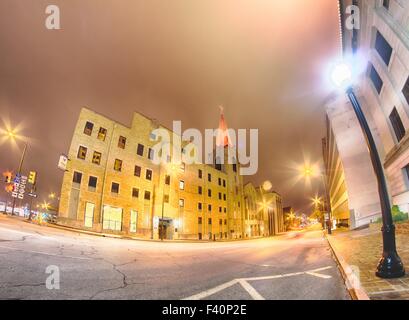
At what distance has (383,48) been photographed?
16656mm

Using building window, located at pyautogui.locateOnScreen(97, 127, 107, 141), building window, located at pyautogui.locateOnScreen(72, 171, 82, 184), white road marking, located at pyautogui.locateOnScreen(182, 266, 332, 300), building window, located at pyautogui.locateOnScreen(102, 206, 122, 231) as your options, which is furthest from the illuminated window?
white road marking, located at pyautogui.locateOnScreen(182, 266, 332, 300)

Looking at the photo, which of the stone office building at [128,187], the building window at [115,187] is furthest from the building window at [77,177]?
the building window at [115,187]

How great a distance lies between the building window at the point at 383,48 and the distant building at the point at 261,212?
150 feet

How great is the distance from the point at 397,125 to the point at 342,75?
688 inches

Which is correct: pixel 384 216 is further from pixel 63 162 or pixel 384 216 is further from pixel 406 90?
pixel 63 162

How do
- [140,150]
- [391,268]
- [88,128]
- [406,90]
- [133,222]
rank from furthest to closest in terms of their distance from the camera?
[140,150]
[133,222]
[88,128]
[406,90]
[391,268]

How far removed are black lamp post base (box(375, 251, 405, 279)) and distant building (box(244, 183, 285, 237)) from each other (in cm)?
5350

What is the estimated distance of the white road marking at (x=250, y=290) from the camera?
430 centimetres

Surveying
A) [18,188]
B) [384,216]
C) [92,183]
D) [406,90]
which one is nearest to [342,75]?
[384,216]

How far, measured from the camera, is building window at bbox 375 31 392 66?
16125 millimetres
